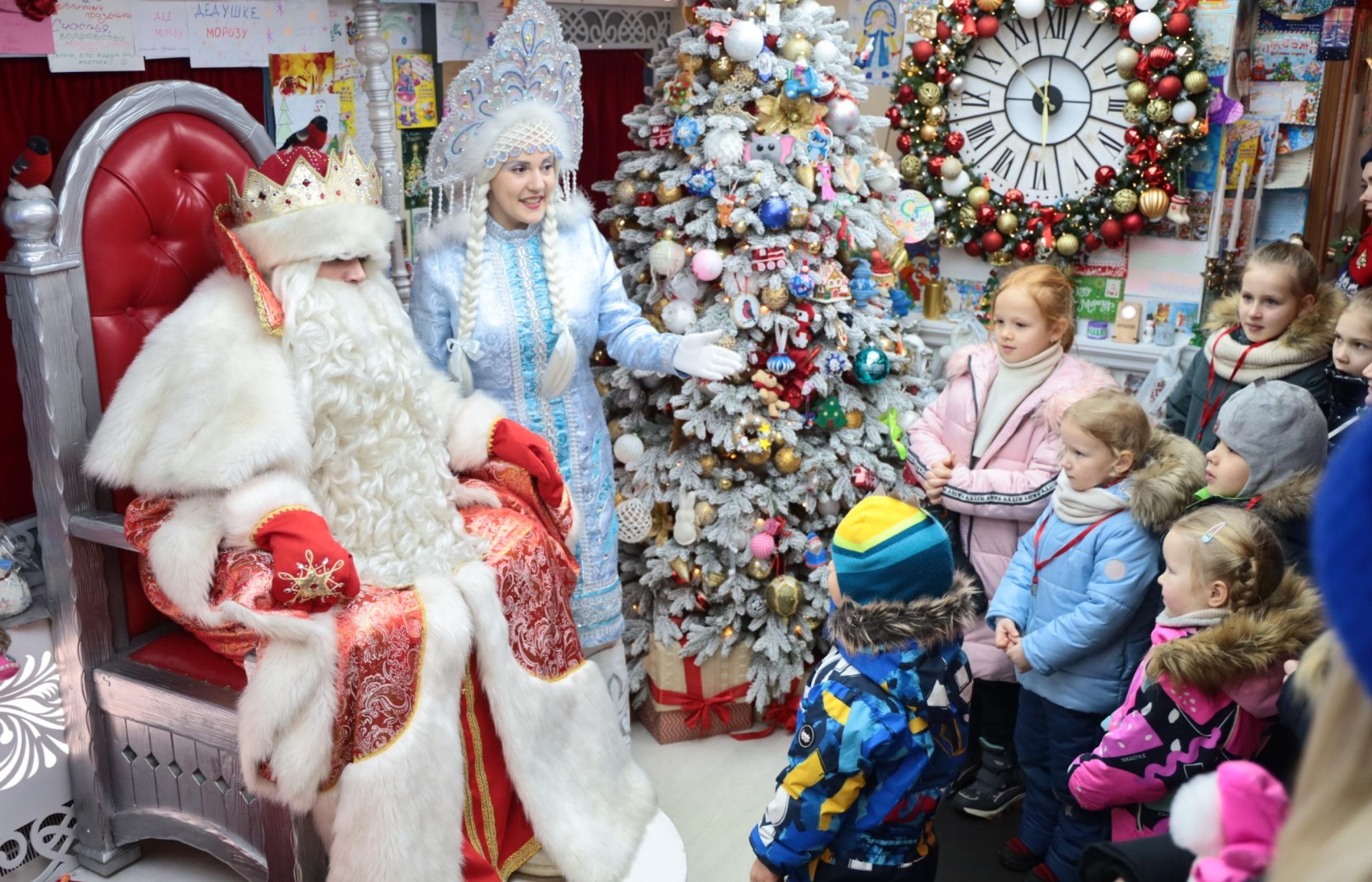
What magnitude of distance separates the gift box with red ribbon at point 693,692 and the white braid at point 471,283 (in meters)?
1.25

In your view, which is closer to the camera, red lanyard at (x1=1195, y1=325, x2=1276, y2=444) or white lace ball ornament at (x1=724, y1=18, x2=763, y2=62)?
red lanyard at (x1=1195, y1=325, x2=1276, y2=444)

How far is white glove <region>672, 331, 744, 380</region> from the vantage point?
140 inches

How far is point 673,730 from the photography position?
13.5ft

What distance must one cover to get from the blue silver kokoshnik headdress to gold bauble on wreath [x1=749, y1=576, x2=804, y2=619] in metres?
1.57

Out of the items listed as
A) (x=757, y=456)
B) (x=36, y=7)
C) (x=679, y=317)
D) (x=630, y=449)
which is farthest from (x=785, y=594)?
(x=36, y=7)

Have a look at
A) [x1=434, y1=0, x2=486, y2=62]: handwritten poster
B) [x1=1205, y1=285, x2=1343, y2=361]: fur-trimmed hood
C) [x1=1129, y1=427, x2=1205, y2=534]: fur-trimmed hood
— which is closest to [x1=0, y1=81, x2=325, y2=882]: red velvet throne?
[x1=434, y1=0, x2=486, y2=62]: handwritten poster

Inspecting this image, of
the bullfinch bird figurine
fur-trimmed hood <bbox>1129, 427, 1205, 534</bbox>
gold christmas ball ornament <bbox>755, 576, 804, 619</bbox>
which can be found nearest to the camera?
fur-trimmed hood <bbox>1129, 427, 1205, 534</bbox>

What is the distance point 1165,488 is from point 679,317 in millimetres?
1662

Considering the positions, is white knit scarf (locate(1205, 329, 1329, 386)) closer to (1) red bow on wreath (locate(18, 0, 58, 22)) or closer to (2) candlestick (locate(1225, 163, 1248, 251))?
(2) candlestick (locate(1225, 163, 1248, 251))

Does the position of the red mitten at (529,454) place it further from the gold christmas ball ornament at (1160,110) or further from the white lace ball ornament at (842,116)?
the gold christmas ball ornament at (1160,110)

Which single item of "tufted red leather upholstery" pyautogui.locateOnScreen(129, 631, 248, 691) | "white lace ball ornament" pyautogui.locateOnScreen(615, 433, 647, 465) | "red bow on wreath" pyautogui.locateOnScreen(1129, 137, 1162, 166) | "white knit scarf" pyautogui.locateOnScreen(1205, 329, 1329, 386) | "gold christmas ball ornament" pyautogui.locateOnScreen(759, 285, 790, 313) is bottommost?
"tufted red leather upholstery" pyautogui.locateOnScreen(129, 631, 248, 691)

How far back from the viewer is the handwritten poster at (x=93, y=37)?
2.98 metres

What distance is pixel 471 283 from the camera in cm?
343

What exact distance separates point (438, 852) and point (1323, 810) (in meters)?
2.25
